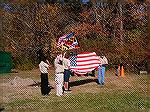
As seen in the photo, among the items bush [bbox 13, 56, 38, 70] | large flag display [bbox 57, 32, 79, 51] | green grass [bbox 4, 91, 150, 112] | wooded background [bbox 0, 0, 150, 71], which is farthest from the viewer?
bush [bbox 13, 56, 38, 70]

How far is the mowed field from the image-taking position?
10070mm

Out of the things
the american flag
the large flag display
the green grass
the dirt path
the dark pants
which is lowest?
the dirt path

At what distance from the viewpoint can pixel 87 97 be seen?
11.8 meters

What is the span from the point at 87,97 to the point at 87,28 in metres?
2.60

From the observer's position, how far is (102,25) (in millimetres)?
12422

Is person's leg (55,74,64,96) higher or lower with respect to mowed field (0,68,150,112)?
higher

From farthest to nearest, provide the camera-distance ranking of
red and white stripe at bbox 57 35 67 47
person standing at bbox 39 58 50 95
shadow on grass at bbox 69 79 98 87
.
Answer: shadow on grass at bbox 69 79 98 87, red and white stripe at bbox 57 35 67 47, person standing at bbox 39 58 50 95

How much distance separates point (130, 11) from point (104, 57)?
2.36 meters

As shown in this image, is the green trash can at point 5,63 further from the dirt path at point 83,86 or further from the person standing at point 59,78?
the person standing at point 59,78

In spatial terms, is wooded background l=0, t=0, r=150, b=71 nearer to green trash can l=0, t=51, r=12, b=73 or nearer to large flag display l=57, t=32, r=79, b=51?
large flag display l=57, t=32, r=79, b=51

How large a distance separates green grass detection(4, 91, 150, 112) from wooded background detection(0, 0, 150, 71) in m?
1.73

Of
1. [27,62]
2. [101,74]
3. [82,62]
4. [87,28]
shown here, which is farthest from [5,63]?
[87,28]

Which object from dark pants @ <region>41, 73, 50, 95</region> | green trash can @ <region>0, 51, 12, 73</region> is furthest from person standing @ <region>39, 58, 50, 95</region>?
green trash can @ <region>0, 51, 12, 73</region>

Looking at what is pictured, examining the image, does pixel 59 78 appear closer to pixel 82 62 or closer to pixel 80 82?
pixel 82 62
